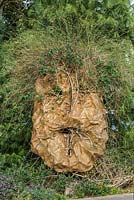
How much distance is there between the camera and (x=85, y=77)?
20.8 ft

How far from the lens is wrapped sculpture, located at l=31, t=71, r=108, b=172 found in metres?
6.05

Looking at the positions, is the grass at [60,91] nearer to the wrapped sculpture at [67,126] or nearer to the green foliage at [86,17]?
the wrapped sculpture at [67,126]

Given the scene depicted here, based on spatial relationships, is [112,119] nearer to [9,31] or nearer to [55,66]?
[55,66]

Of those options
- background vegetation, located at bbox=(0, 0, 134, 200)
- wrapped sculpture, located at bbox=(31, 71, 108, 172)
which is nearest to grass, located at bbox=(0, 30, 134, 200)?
background vegetation, located at bbox=(0, 0, 134, 200)

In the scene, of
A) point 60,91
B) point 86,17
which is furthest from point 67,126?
point 86,17

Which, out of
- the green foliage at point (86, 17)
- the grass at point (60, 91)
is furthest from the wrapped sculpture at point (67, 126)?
the green foliage at point (86, 17)

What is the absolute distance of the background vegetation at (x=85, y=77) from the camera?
614cm

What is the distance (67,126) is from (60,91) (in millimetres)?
643

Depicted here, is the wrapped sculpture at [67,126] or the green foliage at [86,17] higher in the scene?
the green foliage at [86,17]

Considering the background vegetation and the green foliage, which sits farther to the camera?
the green foliage

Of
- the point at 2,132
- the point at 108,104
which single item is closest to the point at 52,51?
the point at 108,104

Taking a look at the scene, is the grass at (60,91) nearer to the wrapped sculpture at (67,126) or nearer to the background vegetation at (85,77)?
the background vegetation at (85,77)

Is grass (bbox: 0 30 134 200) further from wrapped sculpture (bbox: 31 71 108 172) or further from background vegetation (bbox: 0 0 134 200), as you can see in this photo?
wrapped sculpture (bbox: 31 71 108 172)

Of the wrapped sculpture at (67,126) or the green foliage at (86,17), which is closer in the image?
the wrapped sculpture at (67,126)
